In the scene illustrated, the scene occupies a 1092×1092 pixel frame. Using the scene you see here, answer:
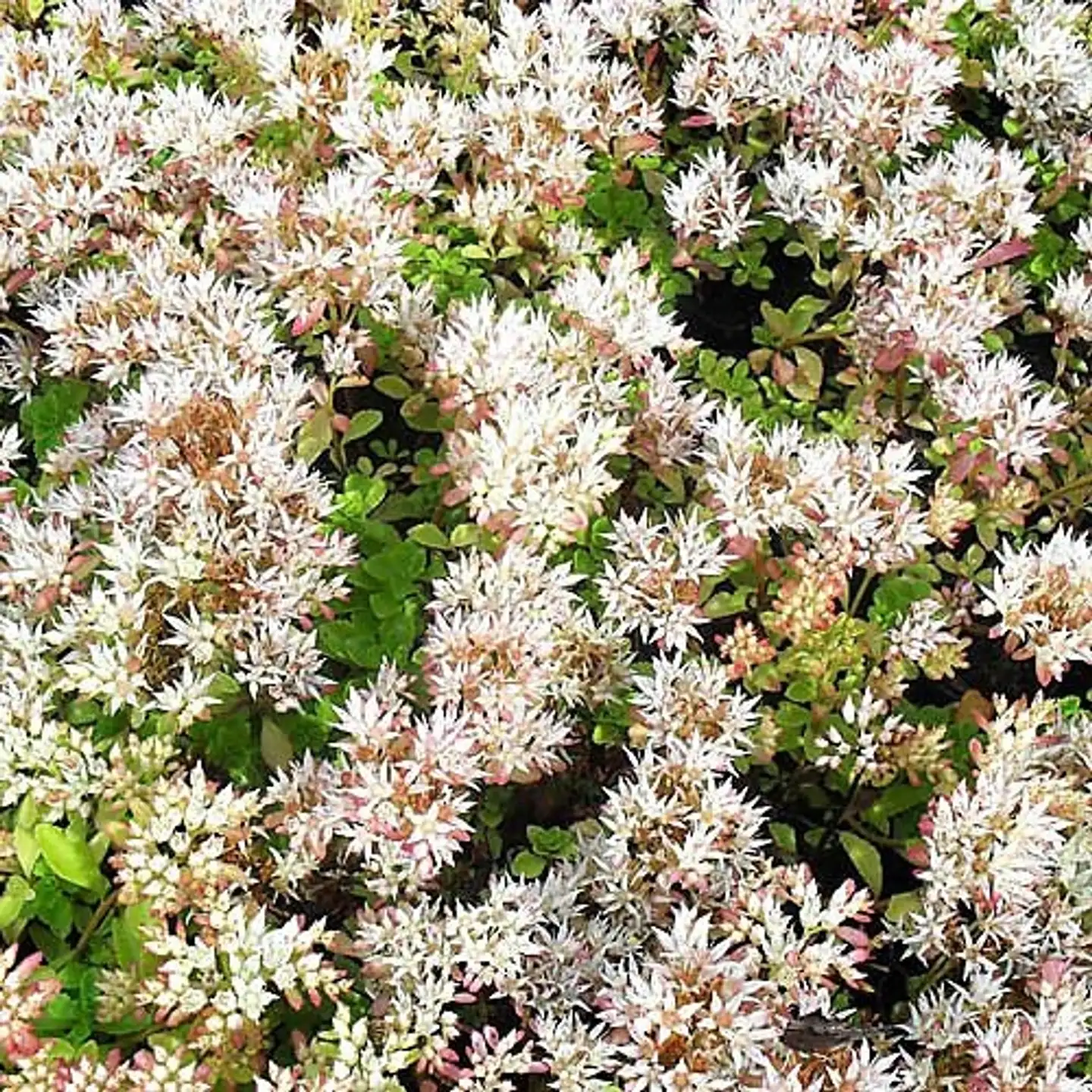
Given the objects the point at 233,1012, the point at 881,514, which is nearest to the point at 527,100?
the point at 881,514

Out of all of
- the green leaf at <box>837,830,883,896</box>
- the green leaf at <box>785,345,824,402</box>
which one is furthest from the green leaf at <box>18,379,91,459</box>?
the green leaf at <box>837,830,883,896</box>

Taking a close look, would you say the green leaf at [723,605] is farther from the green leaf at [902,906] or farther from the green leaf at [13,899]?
the green leaf at [13,899]

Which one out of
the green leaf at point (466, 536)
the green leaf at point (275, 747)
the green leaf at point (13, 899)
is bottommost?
the green leaf at point (13, 899)

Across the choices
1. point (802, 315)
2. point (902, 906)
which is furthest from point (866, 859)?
point (802, 315)

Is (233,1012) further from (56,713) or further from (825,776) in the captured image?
(825,776)

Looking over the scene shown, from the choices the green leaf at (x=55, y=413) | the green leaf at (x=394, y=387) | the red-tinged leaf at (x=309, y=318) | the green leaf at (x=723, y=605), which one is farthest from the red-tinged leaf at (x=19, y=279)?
the green leaf at (x=723, y=605)

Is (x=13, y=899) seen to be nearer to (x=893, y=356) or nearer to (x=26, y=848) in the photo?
(x=26, y=848)

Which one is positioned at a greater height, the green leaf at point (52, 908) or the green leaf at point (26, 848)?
the green leaf at point (26, 848)
